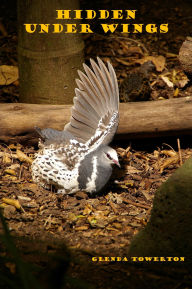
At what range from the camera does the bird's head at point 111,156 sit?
3.47 meters

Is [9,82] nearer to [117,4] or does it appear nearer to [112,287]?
[117,4]

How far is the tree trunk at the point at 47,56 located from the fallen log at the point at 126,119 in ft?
0.61

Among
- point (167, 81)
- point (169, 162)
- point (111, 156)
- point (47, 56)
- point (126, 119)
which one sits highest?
point (47, 56)

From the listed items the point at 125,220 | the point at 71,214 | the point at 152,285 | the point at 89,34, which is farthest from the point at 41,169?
the point at 89,34

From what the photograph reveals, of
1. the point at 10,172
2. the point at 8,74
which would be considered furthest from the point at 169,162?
the point at 8,74

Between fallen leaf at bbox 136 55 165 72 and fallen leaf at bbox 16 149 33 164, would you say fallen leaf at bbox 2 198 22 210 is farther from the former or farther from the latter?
fallen leaf at bbox 136 55 165 72

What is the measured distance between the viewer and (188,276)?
256 cm

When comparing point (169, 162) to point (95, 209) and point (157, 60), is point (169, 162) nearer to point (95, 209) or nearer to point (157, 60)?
point (95, 209)

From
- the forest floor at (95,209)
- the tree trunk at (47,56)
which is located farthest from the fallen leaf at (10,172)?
the tree trunk at (47,56)

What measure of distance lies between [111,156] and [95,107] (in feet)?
1.77

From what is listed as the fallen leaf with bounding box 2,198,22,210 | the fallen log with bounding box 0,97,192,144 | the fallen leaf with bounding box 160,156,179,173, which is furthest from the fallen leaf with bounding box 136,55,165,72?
the fallen leaf with bounding box 2,198,22,210

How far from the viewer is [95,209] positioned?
11.3ft

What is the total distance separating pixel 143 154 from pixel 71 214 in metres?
1.19

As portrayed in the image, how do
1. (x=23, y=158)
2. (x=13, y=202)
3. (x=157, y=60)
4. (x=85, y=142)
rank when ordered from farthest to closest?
(x=157, y=60), (x=23, y=158), (x=85, y=142), (x=13, y=202)
